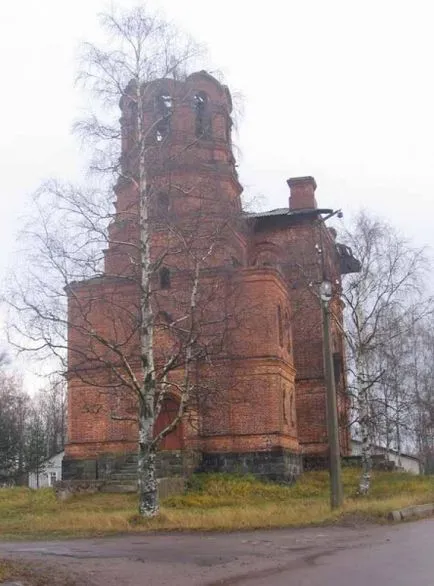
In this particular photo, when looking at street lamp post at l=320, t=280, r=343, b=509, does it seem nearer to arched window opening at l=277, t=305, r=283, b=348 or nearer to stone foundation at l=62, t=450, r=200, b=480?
stone foundation at l=62, t=450, r=200, b=480

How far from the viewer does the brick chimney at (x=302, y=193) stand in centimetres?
3822

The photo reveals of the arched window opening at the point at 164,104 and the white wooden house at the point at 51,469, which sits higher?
the arched window opening at the point at 164,104

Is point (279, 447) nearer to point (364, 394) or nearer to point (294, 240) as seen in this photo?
point (364, 394)

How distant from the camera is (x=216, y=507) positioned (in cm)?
2280

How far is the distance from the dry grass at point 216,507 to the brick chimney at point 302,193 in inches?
529

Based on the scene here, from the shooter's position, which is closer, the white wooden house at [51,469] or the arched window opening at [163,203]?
the arched window opening at [163,203]

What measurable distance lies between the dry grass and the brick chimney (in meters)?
13.4

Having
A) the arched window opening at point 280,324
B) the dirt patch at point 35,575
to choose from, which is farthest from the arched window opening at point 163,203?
the arched window opening at point 280,324

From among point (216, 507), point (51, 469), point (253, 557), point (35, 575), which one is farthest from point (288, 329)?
point (51, 469)

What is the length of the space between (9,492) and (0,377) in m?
38.2

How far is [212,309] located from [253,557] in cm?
1226

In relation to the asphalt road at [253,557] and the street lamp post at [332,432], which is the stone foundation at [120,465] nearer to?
the street lamp post at [332,432]

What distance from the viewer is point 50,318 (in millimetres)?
18422

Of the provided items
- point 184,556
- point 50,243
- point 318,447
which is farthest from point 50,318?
point 318,447
